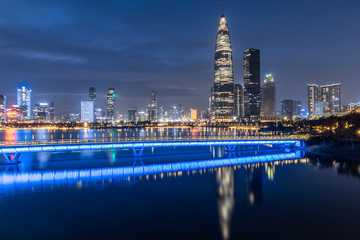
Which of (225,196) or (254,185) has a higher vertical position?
(254,185)

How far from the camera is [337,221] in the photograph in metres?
20.2

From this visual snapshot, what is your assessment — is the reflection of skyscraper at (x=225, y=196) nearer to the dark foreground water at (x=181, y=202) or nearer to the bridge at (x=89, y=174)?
the dark foreground water at (x=181, y=202)

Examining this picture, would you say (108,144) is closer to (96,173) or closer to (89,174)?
(96,173)

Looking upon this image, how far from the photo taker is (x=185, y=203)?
24766 mm

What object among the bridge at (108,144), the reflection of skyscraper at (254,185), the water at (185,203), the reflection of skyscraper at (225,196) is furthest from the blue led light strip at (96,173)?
the reflection of skyscraper at (254,185)

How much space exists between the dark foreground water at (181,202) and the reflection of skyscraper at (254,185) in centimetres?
10

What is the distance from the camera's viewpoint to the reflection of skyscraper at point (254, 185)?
2618 centimetres

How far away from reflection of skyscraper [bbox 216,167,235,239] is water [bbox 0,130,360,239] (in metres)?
0.08

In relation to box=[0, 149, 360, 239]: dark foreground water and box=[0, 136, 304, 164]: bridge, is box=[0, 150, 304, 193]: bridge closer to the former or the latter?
box=[0, 149, 360, 239]: dark foreground water

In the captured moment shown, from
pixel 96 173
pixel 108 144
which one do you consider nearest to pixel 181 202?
pixel 96 173

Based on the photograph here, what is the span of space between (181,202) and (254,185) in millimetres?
10616

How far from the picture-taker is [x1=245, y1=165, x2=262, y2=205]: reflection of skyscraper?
2618 cm

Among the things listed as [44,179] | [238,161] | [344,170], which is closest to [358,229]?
[344,170]

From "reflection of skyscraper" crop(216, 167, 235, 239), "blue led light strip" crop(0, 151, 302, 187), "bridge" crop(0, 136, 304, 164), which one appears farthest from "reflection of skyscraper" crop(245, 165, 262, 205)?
"bridge" crop(0, 136, 304, 164)
